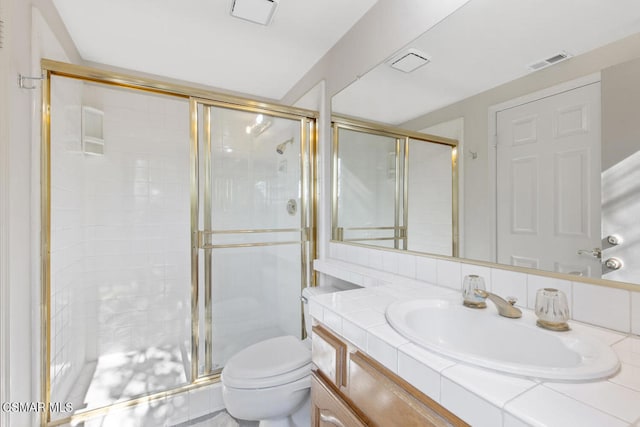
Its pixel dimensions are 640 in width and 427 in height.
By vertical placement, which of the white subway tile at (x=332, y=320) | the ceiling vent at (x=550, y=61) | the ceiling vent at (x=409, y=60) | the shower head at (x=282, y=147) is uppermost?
the ceiling vent at (x=409, y=60)

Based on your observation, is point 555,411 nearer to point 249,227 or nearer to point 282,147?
point 249,227

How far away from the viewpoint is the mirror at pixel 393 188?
49.2 inches

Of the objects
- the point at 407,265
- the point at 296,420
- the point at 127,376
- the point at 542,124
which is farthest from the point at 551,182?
the point at 127,376

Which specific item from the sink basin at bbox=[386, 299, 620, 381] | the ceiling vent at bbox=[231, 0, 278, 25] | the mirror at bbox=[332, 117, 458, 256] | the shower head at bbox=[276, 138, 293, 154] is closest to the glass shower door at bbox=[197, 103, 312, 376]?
the shower head at bbox=[276, 138, 293, 154]

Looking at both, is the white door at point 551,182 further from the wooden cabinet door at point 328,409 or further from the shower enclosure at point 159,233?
the shower enclosure at point 159,233

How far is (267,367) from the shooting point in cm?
131

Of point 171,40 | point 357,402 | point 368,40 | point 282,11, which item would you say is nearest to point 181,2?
point 171,40

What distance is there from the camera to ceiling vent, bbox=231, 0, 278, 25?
1535mm

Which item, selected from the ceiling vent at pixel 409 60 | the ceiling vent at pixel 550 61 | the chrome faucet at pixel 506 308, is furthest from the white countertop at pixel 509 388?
the ceiling vent at pixel 409 60

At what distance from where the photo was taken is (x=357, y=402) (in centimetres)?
74

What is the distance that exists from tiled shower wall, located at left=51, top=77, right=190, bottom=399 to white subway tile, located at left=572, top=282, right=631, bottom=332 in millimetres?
2619

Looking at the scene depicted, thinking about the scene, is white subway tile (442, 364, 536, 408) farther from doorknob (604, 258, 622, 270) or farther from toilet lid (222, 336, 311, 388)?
toilet lid (222, 336, 311, 388)

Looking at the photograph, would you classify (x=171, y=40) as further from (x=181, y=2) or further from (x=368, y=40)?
(x=368, y=40)

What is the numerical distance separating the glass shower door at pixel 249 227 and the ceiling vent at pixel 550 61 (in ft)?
4.79
